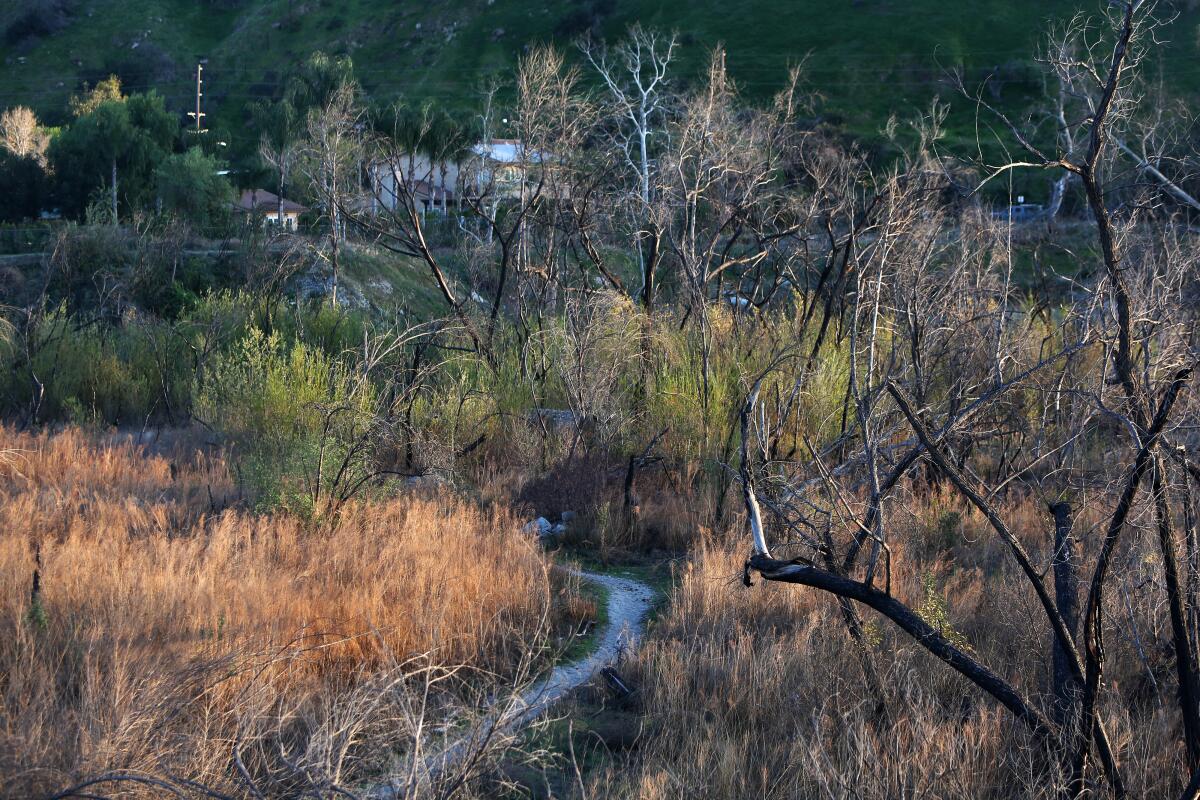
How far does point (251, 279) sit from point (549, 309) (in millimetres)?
8135

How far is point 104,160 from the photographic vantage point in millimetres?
44312

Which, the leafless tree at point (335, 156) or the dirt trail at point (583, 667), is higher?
the leafless tree at point (335, 156)

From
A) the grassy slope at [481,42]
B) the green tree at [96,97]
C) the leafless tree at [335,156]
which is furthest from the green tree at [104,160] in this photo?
the grassy slope at [481,42]

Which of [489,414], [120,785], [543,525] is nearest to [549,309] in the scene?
[489,414]

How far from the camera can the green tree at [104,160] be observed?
43.9 meters

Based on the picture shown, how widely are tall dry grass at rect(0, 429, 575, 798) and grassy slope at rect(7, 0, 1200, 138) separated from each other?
53107 millimetres

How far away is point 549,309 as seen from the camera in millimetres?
14477

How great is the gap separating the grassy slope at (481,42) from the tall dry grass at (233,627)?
5311 cm

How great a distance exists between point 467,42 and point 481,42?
1.26m

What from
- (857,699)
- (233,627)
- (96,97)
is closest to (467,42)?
(96,97)

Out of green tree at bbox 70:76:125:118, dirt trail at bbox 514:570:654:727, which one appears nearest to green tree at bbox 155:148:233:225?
green tree at bbox 70:76:125:118

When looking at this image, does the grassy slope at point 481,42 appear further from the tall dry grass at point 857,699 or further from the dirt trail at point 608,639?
the tall dry grass at point 857,699

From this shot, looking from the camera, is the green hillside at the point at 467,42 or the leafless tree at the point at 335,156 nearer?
the leafless tree at the point at 335,156

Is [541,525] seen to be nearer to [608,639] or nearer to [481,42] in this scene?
[608,639]
